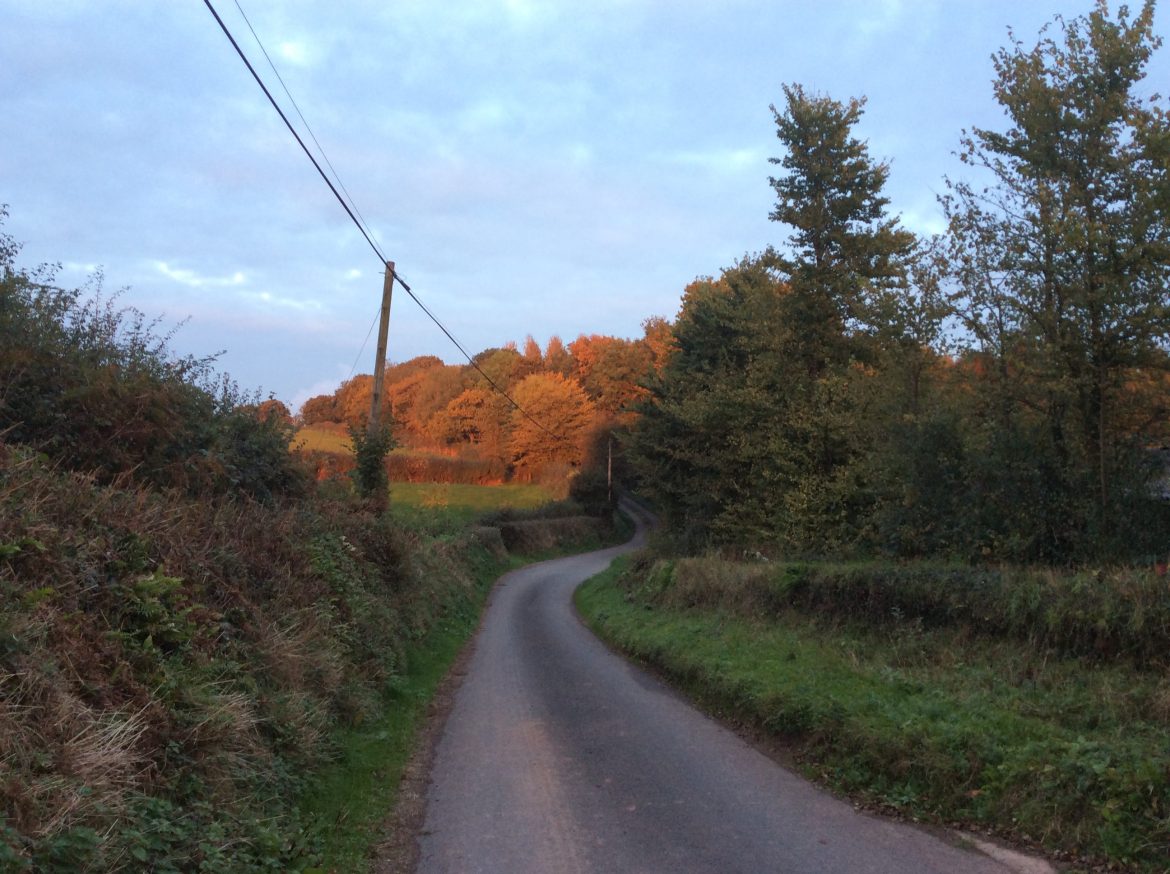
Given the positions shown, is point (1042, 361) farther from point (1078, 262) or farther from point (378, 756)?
point (378, 756)

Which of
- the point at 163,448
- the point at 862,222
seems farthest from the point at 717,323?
the point at 163,448

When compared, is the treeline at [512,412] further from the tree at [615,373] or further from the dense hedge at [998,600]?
the dense hedge at [998,600]

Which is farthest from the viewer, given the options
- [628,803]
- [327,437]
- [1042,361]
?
[327,437]

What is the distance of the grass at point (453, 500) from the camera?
38697 mm

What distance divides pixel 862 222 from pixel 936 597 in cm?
1584

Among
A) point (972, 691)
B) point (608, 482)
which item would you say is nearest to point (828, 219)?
point (972, 691)

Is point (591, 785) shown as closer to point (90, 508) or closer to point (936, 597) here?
point (90, 508)

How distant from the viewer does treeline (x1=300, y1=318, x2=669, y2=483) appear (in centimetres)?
6362

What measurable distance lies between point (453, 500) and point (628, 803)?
45.9 metres

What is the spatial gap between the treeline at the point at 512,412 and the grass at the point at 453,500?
257 centimetres

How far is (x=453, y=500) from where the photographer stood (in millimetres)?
52031

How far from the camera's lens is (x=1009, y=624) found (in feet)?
31.6

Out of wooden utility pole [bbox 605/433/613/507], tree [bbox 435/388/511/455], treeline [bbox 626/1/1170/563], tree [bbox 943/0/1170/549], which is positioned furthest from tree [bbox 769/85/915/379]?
tree [bbox 435/388/511/455]

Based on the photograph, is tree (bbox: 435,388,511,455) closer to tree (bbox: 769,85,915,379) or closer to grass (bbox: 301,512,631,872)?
tree (bbox: 769,85,915,379)
